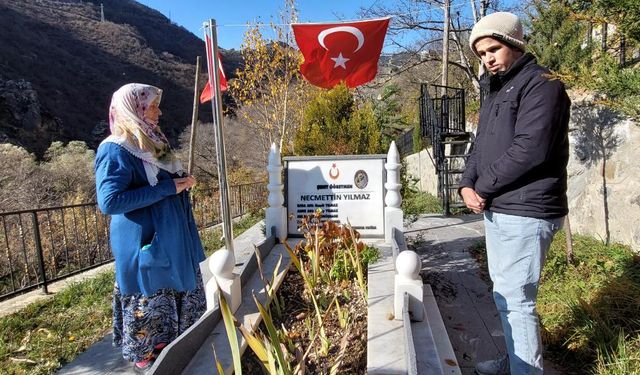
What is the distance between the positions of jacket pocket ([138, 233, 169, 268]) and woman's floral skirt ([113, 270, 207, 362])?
189mm

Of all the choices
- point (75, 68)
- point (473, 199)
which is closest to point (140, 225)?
point (473, 199)

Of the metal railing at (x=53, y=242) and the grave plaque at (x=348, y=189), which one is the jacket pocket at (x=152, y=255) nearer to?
the grave plaque at (x=348, y=189)

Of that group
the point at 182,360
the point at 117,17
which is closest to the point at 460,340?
the point at 182,360

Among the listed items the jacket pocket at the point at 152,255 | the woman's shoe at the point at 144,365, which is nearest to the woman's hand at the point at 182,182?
the jacket pocket at the point at 152,255

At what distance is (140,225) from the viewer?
2.04 m

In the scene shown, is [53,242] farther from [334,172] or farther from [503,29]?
[503,29]

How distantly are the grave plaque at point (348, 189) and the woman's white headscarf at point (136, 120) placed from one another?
7.51 feet

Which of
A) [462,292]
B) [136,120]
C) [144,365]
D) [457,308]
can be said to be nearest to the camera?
[136,120]

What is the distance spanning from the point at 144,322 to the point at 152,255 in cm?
39

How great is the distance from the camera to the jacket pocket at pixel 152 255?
2.01 metres

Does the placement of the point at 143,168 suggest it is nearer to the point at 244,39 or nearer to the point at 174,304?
the point at 174,304

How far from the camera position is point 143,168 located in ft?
6.71

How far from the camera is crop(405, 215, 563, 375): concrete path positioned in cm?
259

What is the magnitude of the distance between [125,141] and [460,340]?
250cm
